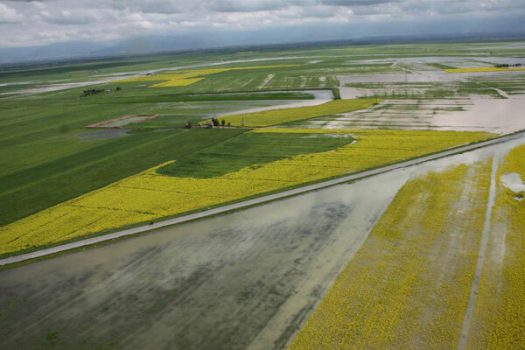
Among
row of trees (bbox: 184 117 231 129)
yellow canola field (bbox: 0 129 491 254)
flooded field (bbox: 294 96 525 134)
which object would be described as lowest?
yellow canola field (bbox: 0 129 491 254)

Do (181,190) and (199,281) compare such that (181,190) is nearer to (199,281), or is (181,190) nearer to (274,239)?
(274,239)

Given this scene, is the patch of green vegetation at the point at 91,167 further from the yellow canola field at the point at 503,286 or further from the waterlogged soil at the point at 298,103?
the yellow canola field at the point at 503,286

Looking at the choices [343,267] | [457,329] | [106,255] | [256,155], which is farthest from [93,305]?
[256,155]

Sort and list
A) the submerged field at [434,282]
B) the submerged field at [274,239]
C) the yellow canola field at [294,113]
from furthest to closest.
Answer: the yellow canola field at [294,113]
the submerged field at [274,239]
the submerged field at [434,282]

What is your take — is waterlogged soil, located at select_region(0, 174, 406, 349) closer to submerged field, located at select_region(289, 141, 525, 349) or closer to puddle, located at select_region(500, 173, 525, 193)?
submerged field, located at select_region(289, 141, 525, 349)

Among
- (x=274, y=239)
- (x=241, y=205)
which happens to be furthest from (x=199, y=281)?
(x=241, y=205)

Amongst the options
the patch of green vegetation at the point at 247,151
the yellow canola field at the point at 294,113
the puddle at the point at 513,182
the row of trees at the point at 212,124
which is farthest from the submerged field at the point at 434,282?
the row of trees at the point at 212,124

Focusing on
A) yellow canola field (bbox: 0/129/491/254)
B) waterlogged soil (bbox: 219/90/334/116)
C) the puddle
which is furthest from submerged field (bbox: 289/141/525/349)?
waterlogged soil (bbox: 219/90/334/116)
